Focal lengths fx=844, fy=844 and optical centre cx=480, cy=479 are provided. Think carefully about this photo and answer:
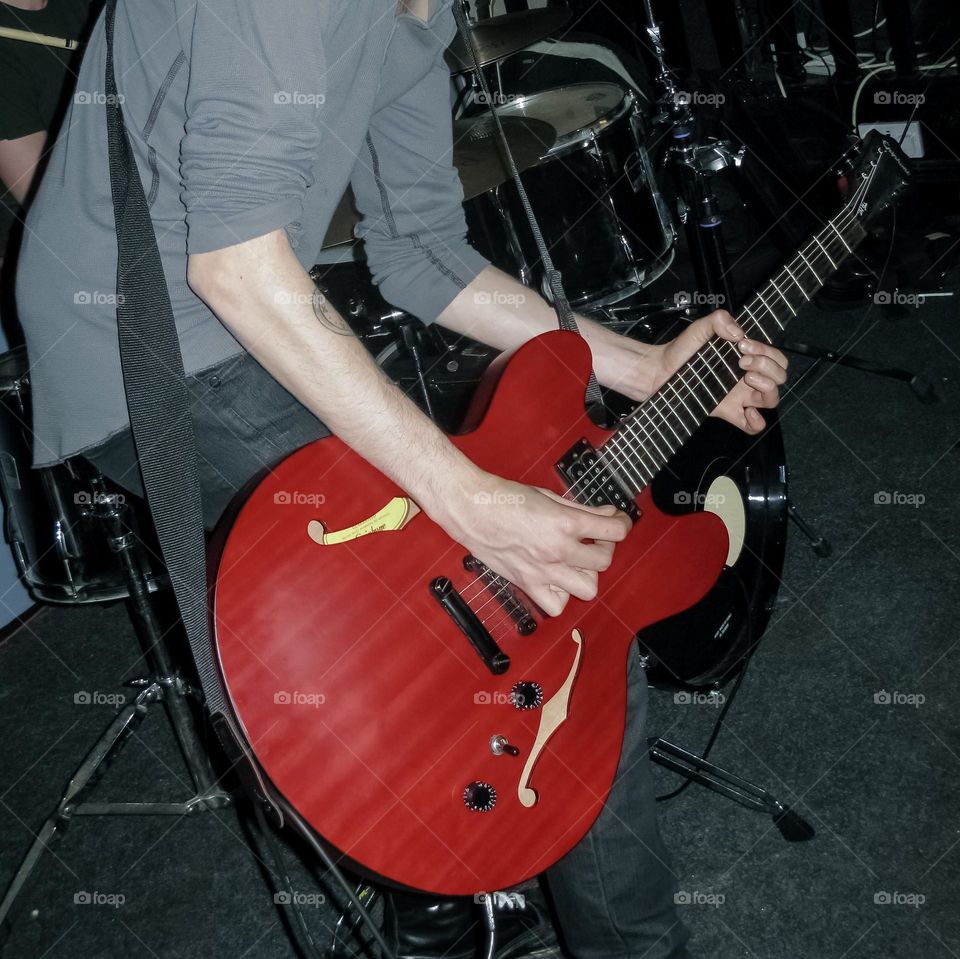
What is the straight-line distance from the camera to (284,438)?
107 centimetres

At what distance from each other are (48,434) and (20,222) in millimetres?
968

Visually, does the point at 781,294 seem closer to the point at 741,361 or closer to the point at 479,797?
the point at 741,361

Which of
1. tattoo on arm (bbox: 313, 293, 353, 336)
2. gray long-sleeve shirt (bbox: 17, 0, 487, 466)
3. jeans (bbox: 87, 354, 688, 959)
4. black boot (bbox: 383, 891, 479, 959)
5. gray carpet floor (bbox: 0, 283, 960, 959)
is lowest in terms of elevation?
gray carpet floor (bbox: 0, 283, 960, 959)

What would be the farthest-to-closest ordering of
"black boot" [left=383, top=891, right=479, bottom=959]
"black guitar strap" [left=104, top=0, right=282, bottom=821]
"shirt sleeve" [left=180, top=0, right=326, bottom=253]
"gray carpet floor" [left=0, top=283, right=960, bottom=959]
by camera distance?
"gray carpet floor" [left=0, top=283, right=960, bottom=959], "black boot" [left=383, top=891, right=479, bottom=959], "black guitar strap" [left=104, top=0, right=282, bottom=821], "shirt sleeve" [left=180, top=0, right=326, bottom=253]

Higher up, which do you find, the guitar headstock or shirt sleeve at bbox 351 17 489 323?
shirt sleeve at bbox 351 17 489 323

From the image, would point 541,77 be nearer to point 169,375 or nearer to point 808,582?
point 808,582

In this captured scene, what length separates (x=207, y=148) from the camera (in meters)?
0.81

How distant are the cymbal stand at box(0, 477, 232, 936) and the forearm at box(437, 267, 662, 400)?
0.83 m

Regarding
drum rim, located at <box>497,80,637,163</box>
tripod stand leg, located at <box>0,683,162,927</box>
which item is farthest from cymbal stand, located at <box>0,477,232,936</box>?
drum rim, located at <box>497,80,637,163</box>

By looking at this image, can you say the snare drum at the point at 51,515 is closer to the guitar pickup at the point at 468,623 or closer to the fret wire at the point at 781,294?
the guitar pickup at the point at 468,623

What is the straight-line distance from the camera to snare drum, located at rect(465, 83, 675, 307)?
226 cm

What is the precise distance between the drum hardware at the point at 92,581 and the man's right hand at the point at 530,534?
98cm

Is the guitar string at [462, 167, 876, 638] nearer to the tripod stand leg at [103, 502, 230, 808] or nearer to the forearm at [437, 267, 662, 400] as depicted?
the forearm at [437, 267, 662, 400]

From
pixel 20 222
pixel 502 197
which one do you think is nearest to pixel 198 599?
pixel 20 222
